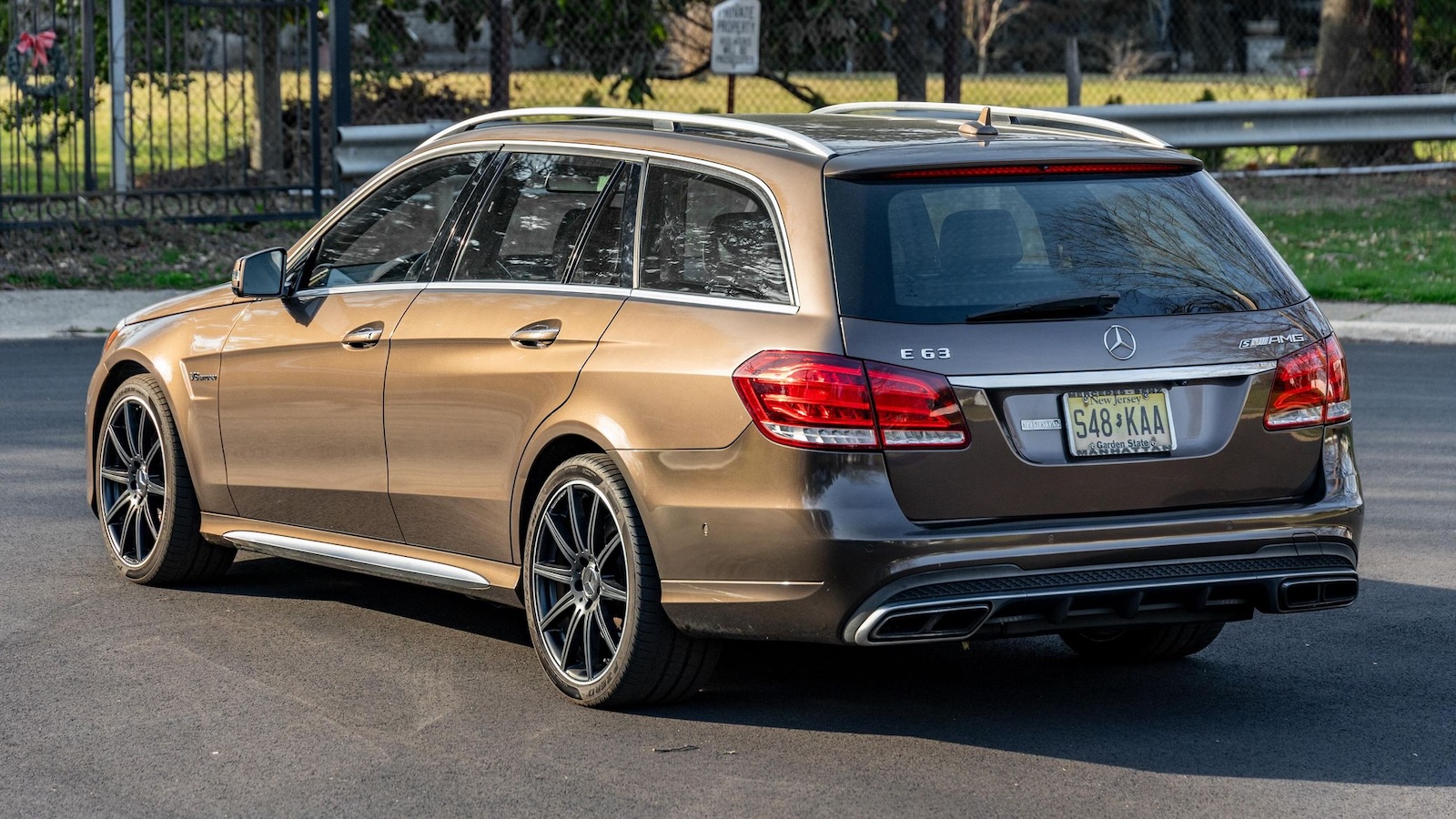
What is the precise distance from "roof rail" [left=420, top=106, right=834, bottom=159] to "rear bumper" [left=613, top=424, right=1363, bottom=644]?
892 millimetres

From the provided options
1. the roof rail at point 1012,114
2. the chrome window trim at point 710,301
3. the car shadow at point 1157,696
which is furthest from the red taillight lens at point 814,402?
A: the roof rail at point 1012,114

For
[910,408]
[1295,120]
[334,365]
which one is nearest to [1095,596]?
[910,408]

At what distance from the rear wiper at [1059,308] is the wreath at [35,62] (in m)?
13.0

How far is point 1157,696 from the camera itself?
5777 millimetres

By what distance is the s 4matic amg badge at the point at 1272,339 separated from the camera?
5219mm

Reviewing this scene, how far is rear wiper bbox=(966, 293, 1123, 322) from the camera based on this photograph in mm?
5004

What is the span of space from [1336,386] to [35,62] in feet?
44.5

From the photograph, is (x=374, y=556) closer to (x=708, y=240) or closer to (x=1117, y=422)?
(x=708, y=240)

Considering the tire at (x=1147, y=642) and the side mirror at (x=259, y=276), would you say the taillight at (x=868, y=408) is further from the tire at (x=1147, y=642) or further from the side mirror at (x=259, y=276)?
the side mirror at (x=259, y=276)

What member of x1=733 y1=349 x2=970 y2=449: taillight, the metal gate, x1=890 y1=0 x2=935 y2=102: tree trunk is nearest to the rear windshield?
x1=733 y1=349 x2=970 y2=449: taillight

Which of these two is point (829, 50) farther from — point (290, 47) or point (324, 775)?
point (324, 775)

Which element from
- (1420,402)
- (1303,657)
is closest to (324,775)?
(1303,657)

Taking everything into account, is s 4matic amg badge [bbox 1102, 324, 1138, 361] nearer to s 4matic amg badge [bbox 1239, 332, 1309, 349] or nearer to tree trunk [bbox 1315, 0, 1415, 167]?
s 4matic amg badge [bbox 1239, 332, 1309, 349]

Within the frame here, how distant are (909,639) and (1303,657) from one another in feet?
6.17
